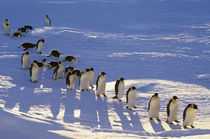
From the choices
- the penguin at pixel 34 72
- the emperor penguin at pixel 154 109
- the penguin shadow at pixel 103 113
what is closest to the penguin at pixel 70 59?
the penguin at pixel 34 72

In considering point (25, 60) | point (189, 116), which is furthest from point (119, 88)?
point (25, 60)

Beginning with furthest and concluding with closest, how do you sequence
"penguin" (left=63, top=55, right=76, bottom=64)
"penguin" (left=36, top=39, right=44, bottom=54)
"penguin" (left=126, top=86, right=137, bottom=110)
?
"penguin" (left=36, top=39, right=44, bottom=54) < "penguin" (left=63, top=55, right=76, bottom=64) < "penguin" (left=126, top=86, right=137, bottom=110)

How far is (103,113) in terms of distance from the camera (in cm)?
758

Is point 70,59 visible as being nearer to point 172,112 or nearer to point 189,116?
point 172,112

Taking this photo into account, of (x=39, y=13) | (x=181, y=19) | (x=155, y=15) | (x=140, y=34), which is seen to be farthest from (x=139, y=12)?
(x=140, y=34)

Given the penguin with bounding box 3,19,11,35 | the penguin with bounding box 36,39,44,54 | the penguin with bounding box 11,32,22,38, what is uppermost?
the penguin with bounding box 3,19,11,35

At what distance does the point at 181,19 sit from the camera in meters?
26.0

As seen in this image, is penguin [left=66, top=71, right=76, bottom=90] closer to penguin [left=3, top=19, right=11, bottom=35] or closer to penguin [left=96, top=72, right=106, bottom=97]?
penguin [left=96, top=72, right=106, bottom=97]

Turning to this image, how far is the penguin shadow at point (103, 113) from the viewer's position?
6793 mm

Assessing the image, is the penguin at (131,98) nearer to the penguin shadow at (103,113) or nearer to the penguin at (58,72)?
the penguin shadow at (103,113)

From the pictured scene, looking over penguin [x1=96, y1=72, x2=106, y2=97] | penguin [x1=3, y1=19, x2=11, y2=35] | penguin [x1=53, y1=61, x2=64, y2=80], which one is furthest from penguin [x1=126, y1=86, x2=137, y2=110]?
penguin [x1=3, y1=19, x2=11, y2=35]

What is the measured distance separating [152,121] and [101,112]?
3.85 ft

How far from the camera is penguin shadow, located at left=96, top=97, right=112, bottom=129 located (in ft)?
22.3

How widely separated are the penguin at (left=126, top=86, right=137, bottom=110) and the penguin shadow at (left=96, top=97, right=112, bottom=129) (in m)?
0.55
